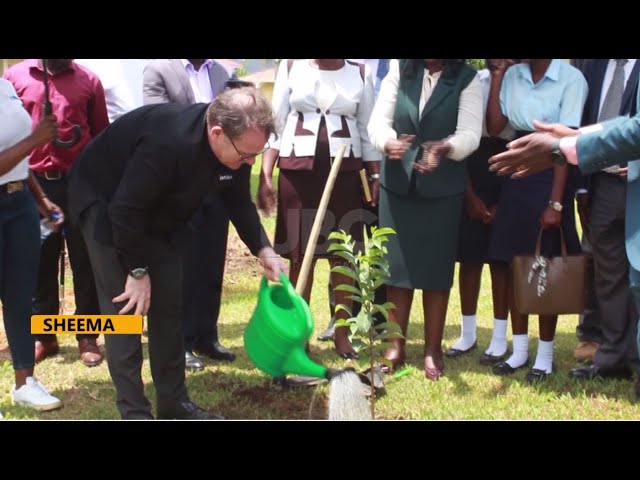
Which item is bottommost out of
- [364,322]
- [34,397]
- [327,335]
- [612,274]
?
[327,335]

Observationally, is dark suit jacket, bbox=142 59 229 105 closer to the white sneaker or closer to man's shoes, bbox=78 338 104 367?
man's shoes, bbox=78 338 104 367

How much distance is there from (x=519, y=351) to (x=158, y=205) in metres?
2.55

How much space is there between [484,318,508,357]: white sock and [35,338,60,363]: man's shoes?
2.81 m

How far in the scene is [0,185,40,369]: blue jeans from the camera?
4414 millimetres

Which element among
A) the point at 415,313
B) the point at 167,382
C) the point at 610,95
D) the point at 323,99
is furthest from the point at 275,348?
the point at 415,313

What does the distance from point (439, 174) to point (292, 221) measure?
100 centimetres

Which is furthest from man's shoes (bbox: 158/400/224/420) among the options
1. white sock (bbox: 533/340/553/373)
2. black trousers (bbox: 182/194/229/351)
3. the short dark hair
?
white sock (bbox: 533/340/553/373)

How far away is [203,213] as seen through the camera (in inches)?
214

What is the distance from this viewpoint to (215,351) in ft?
18.4

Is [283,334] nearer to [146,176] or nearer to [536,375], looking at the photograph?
[146,176]

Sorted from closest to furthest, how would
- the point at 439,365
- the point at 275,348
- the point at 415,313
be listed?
1. the point at 275,348
2. the point at 439,365
3. the point at 415,313

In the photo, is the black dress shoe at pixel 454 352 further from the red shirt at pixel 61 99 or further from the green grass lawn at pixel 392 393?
the red shirt at pixel 61 99

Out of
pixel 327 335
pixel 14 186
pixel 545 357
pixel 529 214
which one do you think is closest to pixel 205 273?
pixel 327 335

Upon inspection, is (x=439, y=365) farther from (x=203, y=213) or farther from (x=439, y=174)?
(x=203, y=213)
